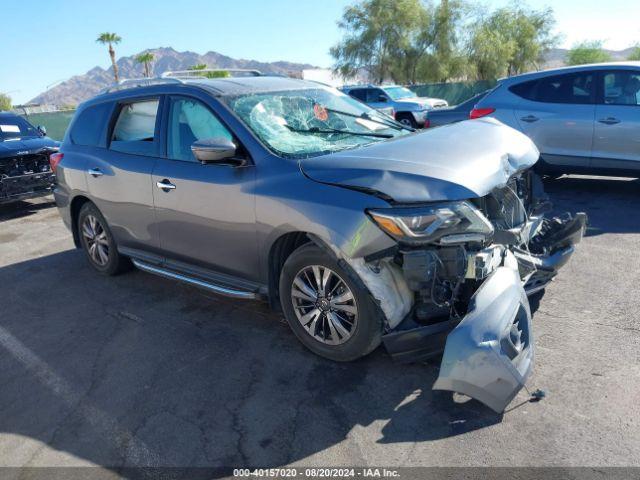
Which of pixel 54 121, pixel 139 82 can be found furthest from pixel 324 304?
pixel 54 121

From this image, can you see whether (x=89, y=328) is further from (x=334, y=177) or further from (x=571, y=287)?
(x=571, y=287)

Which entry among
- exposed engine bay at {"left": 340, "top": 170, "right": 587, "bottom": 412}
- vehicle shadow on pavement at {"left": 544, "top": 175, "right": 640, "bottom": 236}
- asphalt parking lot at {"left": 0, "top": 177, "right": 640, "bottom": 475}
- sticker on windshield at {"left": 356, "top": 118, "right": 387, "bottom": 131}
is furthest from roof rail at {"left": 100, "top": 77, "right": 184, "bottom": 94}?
vehicle shadow on pavement at {"left": 544, "top": 175, "right": 640, "bottom": 236}

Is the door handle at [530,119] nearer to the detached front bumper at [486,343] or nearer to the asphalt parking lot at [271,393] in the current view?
the asphalt parking lot at [271,393]

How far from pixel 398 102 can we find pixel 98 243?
15.0 m

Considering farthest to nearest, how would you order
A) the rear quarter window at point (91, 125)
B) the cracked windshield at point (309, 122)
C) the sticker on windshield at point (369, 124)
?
the rear quarter window at point (91, 125), the sticker on windshield at point (369, 124), the cracked windshield at point (309, 122)

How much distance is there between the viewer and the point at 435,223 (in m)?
3.00

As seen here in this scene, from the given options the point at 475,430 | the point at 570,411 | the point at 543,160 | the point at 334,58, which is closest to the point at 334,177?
the point at 475,430

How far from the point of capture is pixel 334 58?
47188 mm

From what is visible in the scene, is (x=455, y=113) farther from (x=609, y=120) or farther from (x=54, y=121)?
(x=54, y=121)

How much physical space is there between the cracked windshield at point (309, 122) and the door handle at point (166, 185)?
33.1 inches

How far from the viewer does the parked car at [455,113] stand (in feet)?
26.6

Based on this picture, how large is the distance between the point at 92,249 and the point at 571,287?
189 inches

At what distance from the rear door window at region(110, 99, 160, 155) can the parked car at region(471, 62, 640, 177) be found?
485 cm

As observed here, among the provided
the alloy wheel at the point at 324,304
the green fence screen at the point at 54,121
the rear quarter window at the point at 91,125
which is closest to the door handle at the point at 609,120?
the alloy wheel at the point at 324,304
